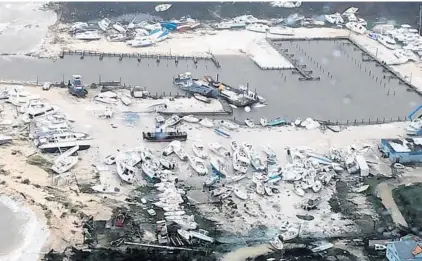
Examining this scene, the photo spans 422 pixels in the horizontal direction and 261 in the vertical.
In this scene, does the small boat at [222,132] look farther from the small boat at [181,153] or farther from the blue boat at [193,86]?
the blue boat at [193,86]

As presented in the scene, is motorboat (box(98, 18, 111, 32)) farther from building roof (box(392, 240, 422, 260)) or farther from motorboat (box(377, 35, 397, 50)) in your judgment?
building roof (box(392, 240, 422, 260))

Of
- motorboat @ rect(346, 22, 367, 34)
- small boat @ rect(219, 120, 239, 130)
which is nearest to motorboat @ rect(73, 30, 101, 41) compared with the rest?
small boat @ rect(219, 120, 239, 130)

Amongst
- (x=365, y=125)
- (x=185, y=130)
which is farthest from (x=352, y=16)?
(x=185, y=130)

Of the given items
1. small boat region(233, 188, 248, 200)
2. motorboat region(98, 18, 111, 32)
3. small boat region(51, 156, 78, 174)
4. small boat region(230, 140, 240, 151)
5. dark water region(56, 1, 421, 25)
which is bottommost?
small boat region(233, 188, 248, 200)

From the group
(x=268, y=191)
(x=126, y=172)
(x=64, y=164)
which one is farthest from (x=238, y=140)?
(x=64, y=164)

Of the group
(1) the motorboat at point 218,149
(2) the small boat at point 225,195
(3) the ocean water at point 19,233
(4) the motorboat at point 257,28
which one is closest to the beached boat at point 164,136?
(1) the motorboat at point 218,149
